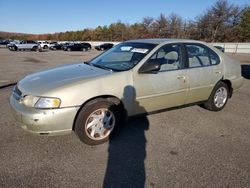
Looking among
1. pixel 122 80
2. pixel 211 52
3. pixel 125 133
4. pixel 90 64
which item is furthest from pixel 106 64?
pixel 211 52

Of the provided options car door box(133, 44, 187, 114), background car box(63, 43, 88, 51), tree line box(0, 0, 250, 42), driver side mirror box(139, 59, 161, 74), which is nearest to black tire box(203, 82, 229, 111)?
car door box(133, 44, 187, 114)

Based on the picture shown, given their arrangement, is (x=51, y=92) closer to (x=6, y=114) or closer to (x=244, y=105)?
(x=6, y=114)

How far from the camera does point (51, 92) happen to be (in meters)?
3.40

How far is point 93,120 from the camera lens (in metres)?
3.76

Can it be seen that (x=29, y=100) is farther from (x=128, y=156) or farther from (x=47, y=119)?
(x=128, y=156)

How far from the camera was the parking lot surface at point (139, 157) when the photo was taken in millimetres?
2908

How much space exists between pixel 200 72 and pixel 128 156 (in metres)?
Answer: 2.35

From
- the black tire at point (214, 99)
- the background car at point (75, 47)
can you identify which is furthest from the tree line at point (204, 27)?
the black tire at point (214, 99)

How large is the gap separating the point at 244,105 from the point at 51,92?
4762mm

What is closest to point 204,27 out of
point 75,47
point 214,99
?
point 75,47

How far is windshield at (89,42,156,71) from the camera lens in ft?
13.8

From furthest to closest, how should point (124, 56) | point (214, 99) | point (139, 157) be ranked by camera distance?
point (214, 99)
point (124, 56)
point (139, 157)

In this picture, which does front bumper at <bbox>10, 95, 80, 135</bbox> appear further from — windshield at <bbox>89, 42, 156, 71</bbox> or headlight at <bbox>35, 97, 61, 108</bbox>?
windshield at <bbox>89, 42, 156, 71</bbox>

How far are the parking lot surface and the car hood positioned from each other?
85 cm
